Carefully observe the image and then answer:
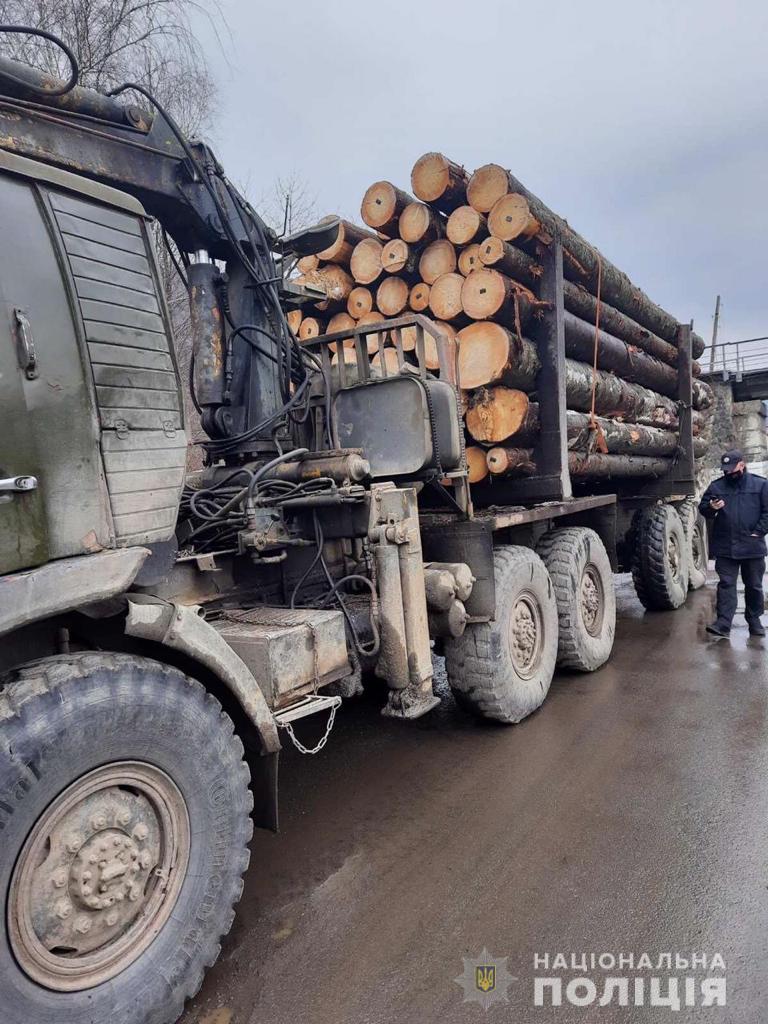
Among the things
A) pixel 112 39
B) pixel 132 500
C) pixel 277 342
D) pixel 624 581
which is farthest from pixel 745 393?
pixel 132 500

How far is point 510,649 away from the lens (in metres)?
4.56

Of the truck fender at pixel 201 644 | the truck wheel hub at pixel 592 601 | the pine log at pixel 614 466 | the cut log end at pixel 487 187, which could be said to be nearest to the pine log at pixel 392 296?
the cut log end at pixel 487 187

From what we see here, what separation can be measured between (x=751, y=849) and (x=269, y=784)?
2103 millimetres

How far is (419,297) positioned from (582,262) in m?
1.68

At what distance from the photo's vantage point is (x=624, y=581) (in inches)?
417

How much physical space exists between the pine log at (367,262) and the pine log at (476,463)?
155cm

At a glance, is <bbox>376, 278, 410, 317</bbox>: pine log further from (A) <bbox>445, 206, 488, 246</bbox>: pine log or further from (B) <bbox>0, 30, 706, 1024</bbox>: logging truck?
(A) <bbox>445, 206, 488, 246</bbox>: pine log

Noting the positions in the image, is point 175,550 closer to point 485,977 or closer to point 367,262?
point 485,977

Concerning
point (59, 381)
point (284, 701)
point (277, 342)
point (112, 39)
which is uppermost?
point (112, 39)

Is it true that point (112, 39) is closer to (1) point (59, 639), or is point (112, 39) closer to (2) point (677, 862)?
(1) point (59, 639)

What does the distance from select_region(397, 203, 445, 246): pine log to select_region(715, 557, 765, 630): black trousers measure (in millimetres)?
4121

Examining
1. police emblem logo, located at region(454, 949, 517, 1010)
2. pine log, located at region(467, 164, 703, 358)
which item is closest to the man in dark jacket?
pine log, located at region(467, 164, 703, 358)

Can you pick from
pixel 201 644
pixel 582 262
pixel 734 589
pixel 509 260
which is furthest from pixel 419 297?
pixel 734 589

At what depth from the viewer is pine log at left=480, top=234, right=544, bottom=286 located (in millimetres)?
4926
